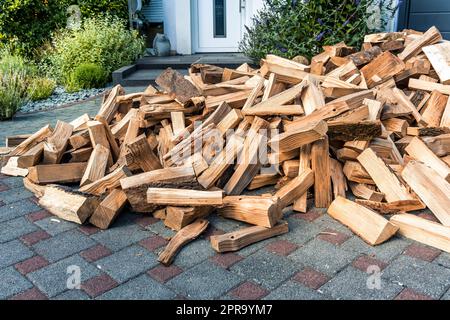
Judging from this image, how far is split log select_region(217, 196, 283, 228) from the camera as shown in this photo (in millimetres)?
2779

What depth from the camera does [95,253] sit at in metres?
2.65

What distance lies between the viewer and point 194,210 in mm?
2908

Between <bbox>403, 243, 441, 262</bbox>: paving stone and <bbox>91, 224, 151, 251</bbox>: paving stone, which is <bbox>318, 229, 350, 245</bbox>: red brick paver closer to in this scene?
<bbox>403, 243, 441, 262</bbox>: paving stone

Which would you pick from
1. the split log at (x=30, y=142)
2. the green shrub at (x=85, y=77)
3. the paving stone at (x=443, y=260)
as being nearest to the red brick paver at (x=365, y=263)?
the paving stone at (x=443, y=260)

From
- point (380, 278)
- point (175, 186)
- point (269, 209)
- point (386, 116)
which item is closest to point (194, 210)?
point (175, 186)

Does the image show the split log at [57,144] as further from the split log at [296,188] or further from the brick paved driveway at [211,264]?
the split log at [296,188]

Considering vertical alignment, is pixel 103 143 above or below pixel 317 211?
above

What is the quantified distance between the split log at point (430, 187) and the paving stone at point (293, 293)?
3.77 ft

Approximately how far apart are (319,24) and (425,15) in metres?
2.79

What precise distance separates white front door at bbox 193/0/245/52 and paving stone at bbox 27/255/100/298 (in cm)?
806

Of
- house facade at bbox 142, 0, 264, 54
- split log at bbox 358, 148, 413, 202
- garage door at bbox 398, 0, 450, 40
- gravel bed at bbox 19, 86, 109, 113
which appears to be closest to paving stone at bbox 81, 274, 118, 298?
split log at bbox 358, 148, 413, 202

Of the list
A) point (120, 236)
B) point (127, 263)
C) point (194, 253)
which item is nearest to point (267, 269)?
point (194, 253)
